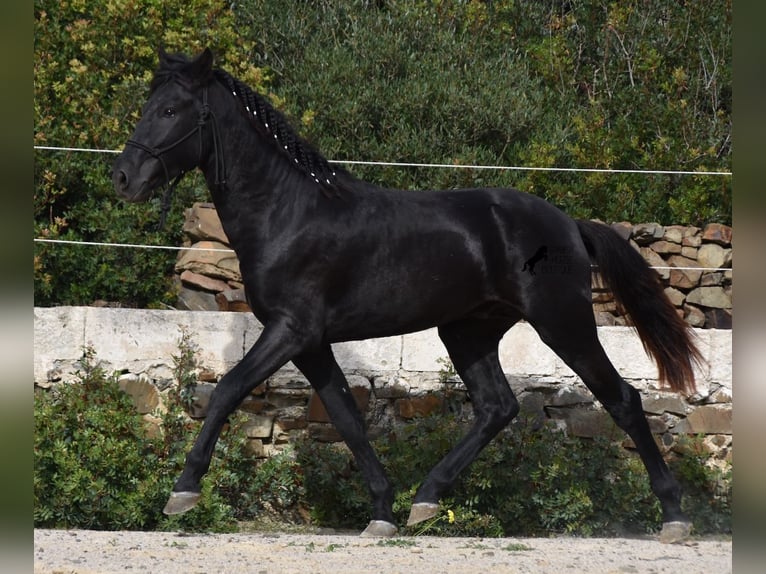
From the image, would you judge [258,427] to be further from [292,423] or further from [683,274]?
[683,274]

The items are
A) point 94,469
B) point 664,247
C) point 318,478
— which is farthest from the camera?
point 664,247

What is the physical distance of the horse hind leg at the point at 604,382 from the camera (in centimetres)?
491

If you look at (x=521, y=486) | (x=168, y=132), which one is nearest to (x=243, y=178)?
(x=168, y=132)

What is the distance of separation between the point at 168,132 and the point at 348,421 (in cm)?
164

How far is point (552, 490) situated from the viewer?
5852 mm

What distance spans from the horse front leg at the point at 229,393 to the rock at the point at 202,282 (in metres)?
2.62

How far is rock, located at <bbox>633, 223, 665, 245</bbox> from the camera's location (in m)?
7.31

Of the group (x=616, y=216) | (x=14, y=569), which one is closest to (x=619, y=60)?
(x=616, y=216)

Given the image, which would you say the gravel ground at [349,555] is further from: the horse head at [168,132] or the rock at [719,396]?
the rock at [719,396]

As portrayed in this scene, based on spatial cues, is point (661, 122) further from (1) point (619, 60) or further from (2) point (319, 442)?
(2) point (319, 442)

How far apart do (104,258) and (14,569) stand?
20.9ft

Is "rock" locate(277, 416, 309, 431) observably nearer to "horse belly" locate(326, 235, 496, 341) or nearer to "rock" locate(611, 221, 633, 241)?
"horse belly" locate(326, 235, 496, 341)

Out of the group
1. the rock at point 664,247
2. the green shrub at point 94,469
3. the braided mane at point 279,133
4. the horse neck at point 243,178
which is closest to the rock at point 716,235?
the rock at point 664,247

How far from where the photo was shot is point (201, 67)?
4.55 metres
